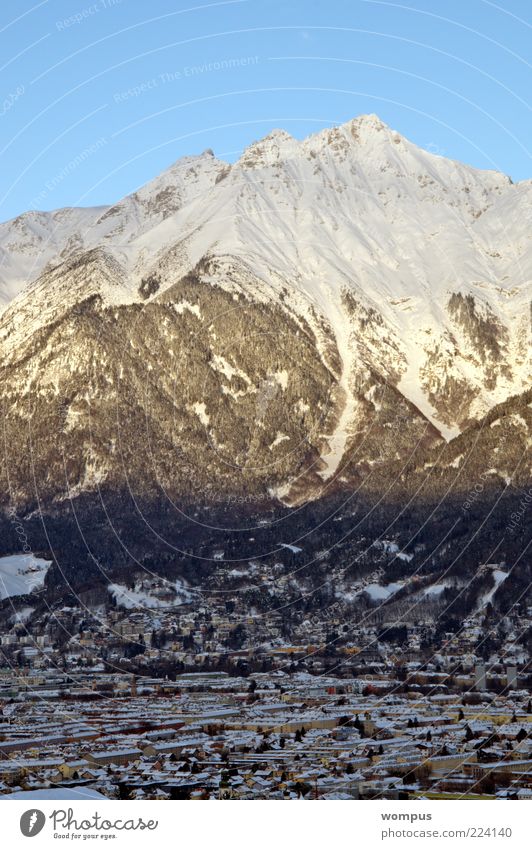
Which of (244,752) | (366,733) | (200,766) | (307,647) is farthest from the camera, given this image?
(307,647)

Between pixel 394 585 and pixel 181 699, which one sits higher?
pixel 394 585

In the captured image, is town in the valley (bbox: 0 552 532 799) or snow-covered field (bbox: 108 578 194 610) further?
snow-covered field (bbox: 108 578 194 610)

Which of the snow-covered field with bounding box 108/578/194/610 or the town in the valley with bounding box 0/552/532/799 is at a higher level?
the snow-covered field with bounding box 108/578/194/610

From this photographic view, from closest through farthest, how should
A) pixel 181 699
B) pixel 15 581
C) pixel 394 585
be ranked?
pixel 181 699 < pixel 394 585 < pixel 15 581

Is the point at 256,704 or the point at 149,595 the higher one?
the point at 149,595

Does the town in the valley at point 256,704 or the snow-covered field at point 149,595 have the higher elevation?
the snow-covered field at point 149,595

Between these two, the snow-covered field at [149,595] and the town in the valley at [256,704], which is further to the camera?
the snow-covered field at [149,595]

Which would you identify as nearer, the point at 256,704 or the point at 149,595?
the point at 256,704

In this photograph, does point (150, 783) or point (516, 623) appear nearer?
point (150, 783)
